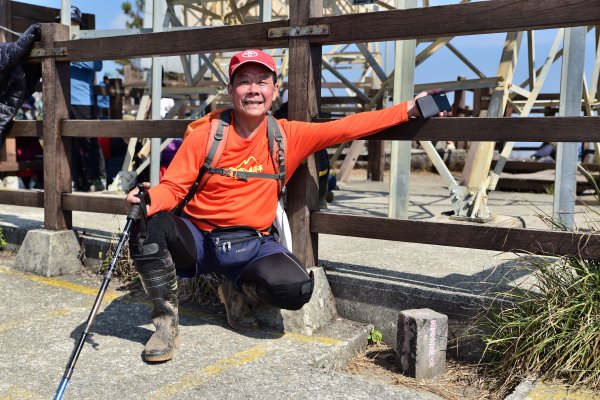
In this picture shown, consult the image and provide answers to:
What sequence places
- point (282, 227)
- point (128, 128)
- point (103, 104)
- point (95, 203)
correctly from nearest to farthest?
point (282, 227)
point (128, 128)
point (95, 203)
point (103, 104)

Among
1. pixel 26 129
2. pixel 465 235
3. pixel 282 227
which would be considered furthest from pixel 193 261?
pixel 26 129

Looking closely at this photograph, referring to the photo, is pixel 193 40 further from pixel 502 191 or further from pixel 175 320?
pixel 502 191

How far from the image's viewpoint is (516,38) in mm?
5891

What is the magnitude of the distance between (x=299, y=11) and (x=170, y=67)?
1050 centimetres

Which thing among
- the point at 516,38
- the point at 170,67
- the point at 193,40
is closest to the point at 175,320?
the point at 193,40

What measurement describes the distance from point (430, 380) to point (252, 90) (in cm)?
165

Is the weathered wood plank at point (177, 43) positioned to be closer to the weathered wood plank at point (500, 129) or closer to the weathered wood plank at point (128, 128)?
the weathered wood plank at point (128, 128)

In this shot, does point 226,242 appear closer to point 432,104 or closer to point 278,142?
point 278,142

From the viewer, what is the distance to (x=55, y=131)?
480 centimetres

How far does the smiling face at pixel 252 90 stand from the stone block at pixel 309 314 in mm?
926

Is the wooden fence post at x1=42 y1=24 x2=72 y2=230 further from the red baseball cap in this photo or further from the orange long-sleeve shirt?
the red baseball cap

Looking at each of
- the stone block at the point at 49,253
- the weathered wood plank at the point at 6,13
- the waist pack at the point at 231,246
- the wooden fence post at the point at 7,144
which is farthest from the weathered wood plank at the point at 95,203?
the weathered wood plank at the point at 6,13

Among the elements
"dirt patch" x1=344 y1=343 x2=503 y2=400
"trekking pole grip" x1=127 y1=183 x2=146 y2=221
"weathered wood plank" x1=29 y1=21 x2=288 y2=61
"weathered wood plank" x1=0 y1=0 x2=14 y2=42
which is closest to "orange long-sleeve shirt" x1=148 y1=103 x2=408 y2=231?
"trekking pole grip" x1=127 y1=183 x2=146 y2=221

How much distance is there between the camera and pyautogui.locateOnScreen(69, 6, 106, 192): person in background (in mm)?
7969
